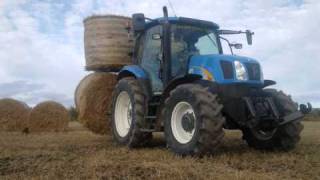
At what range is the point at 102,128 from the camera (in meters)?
11.9

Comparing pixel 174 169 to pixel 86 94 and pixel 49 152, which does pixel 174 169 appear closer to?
pixel 49 152

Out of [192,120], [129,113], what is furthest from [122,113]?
[192,120]

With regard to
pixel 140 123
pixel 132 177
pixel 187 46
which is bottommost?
pixel 132 177

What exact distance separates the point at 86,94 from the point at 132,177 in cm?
565

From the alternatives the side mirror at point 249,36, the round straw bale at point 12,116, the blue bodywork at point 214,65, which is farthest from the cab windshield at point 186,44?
the round straw bale at point 12,116

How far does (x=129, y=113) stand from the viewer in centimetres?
1078

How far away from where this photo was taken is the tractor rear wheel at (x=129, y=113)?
9.77 metres

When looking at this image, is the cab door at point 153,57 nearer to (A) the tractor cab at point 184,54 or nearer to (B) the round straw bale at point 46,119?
(A) the tractor cab at point 184,54

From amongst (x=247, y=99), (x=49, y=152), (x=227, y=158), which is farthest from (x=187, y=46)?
(x=49, y=152)

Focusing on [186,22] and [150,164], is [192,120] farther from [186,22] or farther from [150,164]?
[186,22]

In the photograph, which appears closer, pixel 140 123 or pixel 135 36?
pixel 140 123

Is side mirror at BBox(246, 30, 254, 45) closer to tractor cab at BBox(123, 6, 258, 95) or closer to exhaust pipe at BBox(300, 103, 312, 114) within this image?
tractor cab at BBox(123, 6, 258, 95)

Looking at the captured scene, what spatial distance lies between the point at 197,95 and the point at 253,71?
4.41 ft

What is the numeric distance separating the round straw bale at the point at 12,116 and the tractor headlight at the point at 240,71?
380 inches
